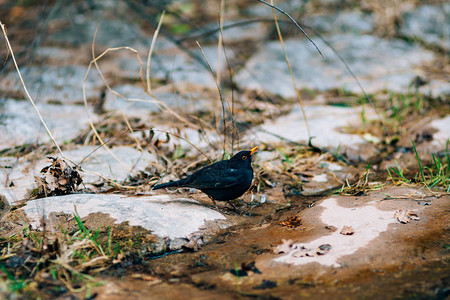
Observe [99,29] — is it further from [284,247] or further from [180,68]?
[284,247]

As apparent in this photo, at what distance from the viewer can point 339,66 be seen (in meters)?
6.87

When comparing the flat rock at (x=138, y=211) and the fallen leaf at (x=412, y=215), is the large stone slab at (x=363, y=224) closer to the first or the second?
the fallen leaf at (x=412, y=215)

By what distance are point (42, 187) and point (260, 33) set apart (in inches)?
232

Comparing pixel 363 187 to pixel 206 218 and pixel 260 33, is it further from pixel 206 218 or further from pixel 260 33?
pixel 260 33

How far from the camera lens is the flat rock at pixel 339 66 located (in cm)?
620

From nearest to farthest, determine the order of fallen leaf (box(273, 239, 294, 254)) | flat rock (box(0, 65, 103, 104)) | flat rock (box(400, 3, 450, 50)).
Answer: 1. fallen leaf (box(273, 239, 294, 254))
2. flat rock (box(0, 65, 103, 104))
3. flat rock (box(400, 3, 450, 50))

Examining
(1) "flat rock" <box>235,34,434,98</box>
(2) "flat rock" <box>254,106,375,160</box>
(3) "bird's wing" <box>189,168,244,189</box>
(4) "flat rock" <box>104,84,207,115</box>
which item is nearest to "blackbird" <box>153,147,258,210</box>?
(3) "bird's wing" <box>189,168,244,189</box>

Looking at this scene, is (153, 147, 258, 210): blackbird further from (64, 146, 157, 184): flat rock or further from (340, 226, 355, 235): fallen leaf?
(340, 226, 355, 235): fallen leaf

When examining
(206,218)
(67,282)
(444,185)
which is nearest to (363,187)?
(444,185)

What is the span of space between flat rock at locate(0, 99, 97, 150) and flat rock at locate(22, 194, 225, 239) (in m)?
1.53

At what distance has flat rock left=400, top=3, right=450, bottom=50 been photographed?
748cm

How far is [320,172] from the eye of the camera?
13.3 ft

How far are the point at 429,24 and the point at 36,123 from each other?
6920mm

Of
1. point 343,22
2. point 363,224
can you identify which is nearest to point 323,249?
point 363,224
